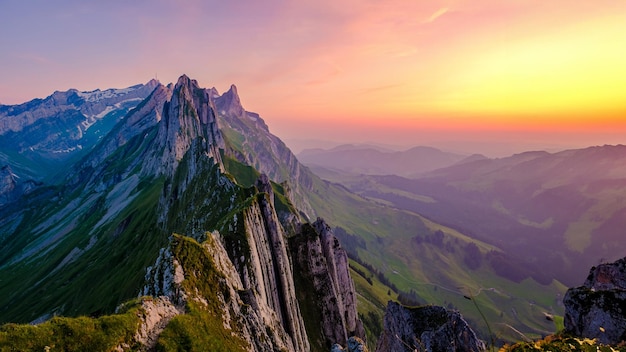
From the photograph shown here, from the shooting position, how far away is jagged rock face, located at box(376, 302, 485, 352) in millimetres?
51500

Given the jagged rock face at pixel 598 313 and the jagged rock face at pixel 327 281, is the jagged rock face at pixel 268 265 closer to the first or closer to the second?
the jagged rock face at pixel 327 281

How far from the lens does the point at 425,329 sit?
5725cm

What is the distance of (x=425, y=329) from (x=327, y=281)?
3918 centimetres

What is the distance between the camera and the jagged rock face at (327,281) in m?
88.3

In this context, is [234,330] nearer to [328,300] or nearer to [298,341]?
[298,341]

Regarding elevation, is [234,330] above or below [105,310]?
above

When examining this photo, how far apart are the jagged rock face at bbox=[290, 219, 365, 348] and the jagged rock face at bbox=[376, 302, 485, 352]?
83.0 ft

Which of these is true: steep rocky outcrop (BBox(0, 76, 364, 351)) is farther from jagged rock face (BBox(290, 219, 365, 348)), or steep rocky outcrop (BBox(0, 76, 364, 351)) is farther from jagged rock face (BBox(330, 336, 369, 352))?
jagged rock face (BBox(330, 336, 369, 352))

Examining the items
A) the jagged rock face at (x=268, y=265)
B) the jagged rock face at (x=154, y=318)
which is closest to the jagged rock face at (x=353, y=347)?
the jagged rock face at (x=154, y=318)

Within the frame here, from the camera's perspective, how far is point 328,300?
3553 inches

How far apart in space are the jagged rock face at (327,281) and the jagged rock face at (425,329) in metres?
25.3

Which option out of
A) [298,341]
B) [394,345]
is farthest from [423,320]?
[298,341]

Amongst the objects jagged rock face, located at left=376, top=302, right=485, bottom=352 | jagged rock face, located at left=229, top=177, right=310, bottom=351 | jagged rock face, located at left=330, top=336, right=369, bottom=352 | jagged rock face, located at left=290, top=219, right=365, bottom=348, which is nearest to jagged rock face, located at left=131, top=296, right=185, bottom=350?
jagged rock face, located at left=330, top=336, right=369, bottom=352

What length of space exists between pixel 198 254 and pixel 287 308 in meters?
35.4
